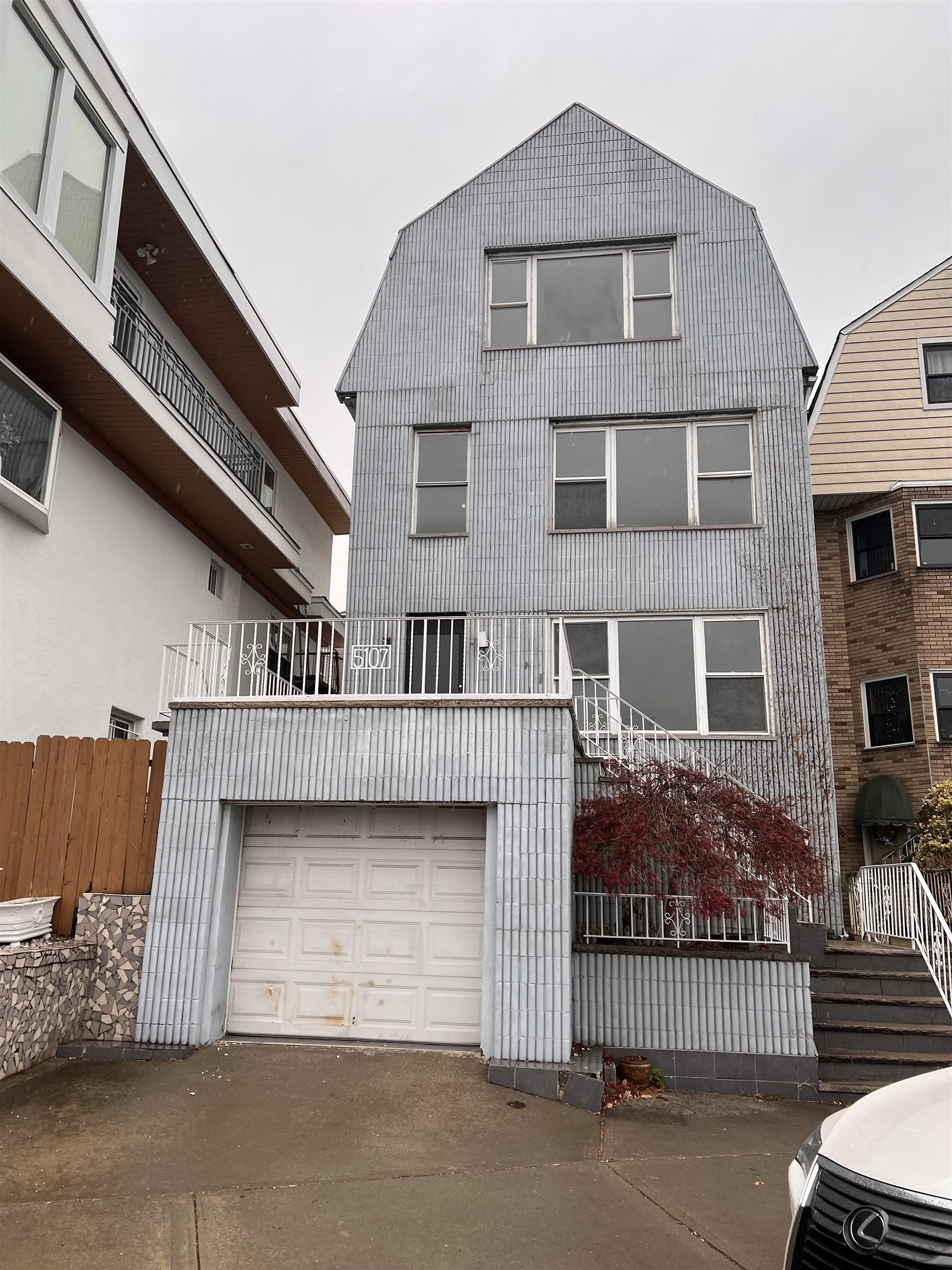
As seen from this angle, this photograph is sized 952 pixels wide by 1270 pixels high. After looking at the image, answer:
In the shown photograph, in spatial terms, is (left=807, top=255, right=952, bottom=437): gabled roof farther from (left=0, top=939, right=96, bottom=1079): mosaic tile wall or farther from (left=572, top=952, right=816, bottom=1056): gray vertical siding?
(left=0, top=939, right=96, bottom=1079): mosaic tile wall

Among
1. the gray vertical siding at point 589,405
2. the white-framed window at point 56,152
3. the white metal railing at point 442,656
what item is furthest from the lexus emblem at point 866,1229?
the white-framed window at point 56,152

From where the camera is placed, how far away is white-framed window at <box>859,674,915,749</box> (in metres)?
15.0

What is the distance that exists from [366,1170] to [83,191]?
425 inches

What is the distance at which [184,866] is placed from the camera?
8.87m

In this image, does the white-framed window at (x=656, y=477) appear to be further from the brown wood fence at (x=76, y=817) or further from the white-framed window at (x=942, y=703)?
the brown wood fence at (x=76, y=817)

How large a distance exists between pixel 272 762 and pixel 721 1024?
16.4ft

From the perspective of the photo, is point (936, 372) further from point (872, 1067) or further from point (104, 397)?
point (104, 397)

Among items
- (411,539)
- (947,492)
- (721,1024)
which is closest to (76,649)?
(411,539)

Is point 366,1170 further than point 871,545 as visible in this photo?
No

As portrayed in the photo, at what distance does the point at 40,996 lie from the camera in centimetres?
798

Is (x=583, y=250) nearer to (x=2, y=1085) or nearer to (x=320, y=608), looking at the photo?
(x=320, y=608)

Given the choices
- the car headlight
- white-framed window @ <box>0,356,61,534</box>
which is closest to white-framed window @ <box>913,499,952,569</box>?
the car headlight

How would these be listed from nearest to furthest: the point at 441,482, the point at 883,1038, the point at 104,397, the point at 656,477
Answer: the point at 883,1038
the point at 104,397
the point at 656,477
the point at 441,482

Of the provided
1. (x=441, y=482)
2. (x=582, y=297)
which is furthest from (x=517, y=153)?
(x=441, y=482)
